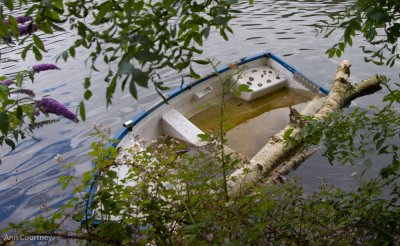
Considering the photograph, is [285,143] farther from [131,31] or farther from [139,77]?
[139,77]

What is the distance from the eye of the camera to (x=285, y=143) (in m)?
5.09

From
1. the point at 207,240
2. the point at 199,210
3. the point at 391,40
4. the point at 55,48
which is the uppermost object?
the point at 391,40

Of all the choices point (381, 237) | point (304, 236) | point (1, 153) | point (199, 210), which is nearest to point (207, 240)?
point (199, 210)

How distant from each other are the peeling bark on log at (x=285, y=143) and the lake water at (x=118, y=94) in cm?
36

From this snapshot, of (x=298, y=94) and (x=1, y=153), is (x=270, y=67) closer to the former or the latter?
(x=298, y=94)

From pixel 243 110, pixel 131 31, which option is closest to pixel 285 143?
pixel 131 31

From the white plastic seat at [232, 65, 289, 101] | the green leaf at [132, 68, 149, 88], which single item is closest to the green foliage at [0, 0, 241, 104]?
the green leaf at [132, 68, 149, 88]

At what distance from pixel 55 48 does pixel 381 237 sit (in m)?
13.9

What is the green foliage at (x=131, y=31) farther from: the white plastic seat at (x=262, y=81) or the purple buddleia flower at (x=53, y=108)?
Answer: the white plastic seat at (x=262, y=81)

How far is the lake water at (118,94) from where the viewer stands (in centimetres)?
746

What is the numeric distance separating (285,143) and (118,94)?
7.29m

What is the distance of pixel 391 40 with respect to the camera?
2.56 m

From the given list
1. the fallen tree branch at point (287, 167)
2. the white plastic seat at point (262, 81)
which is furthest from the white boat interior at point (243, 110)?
the fallen tree branch at point (287, 167)

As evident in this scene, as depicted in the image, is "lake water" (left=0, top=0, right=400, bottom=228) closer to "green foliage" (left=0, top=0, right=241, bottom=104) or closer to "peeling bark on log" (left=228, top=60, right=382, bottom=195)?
"peeling bark on log" (left=228, top=60, right=382, bottom=195)
